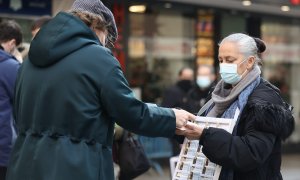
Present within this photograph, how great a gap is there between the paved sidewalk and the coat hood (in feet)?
24.7

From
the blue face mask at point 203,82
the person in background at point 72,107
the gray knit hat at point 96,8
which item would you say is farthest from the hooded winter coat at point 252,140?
the blue face mask at point 203,82

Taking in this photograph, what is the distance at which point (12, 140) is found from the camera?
4.86 m

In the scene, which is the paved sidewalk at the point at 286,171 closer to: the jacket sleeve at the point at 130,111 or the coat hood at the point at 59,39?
the jacket sleeve at the point at 130,111

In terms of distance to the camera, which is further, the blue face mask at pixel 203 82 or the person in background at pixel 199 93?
the blue face mask at pixel 203 82

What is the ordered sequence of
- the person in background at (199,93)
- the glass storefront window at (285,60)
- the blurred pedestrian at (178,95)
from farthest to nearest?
the glass storefront window at (285,60)
the blurred pedestrian at (178,95)
the person in background at (199,93)

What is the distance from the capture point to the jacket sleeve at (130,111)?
118 inches

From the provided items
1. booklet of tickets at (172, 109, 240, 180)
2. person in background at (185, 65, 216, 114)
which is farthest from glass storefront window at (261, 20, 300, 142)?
booklet of tickets at (172, 109, 240, 180)

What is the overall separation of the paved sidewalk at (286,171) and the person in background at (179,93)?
6.13 feet

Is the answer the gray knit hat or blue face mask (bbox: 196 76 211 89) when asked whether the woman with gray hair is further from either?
blue face mask (bbox: 196 76 211 89)

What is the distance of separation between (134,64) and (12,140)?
7050 millimetres

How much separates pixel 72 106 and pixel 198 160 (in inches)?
34.7

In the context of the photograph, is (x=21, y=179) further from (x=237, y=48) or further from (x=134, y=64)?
(x=134, y=64)

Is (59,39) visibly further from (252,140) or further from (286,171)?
(286,171)

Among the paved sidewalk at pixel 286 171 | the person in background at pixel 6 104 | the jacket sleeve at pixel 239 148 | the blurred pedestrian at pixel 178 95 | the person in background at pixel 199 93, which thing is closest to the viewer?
the jacket sleeve at pixel 239 148
